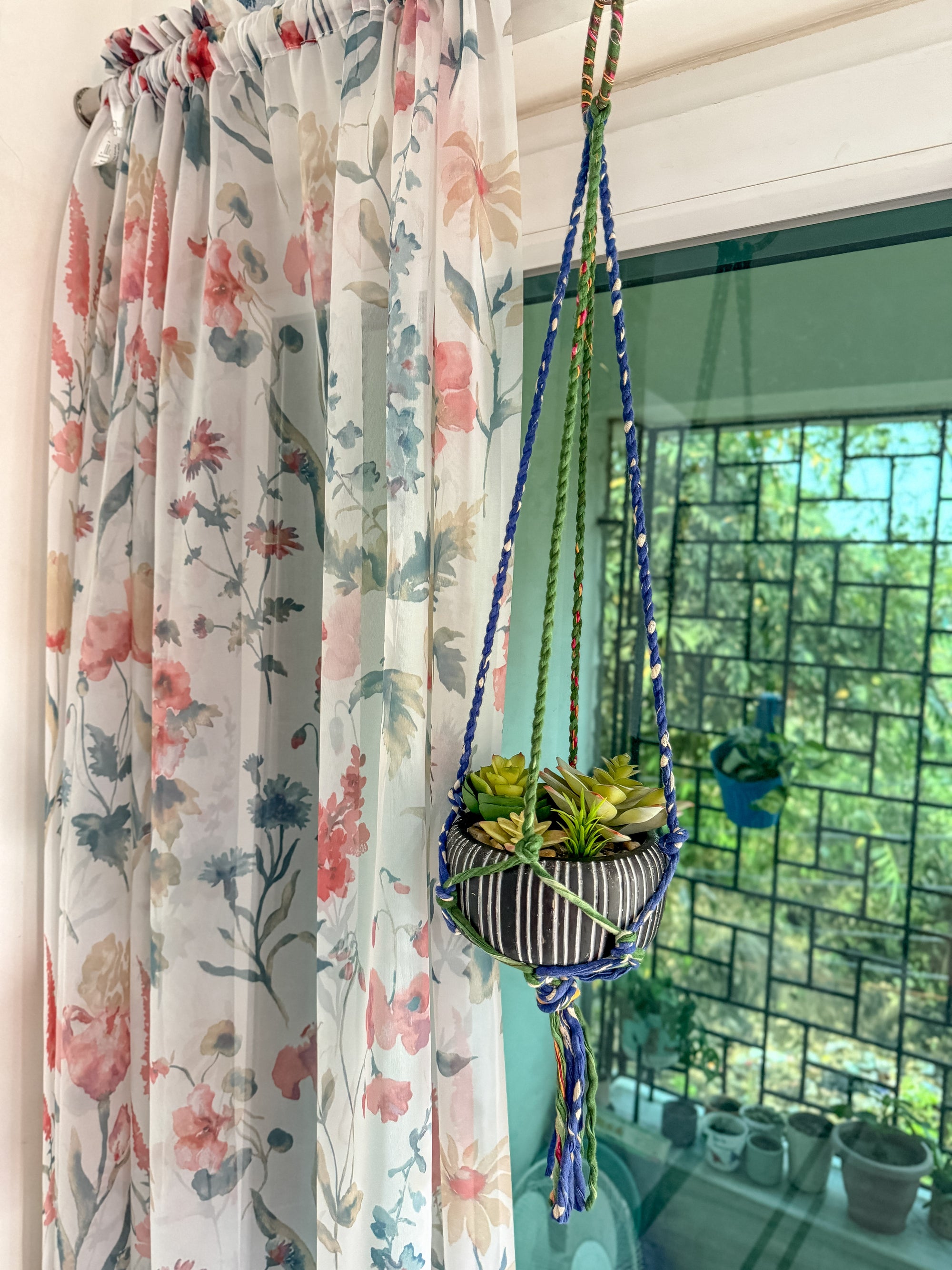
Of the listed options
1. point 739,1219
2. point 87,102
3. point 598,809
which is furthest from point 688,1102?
point 87,102

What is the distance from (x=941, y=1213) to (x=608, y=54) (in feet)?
3.89

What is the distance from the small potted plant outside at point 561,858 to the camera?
580 mm

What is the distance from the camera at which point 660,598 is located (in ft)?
3.14

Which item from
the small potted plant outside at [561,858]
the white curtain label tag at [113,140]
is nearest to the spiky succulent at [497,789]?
the small potted plant outside at [561,858]

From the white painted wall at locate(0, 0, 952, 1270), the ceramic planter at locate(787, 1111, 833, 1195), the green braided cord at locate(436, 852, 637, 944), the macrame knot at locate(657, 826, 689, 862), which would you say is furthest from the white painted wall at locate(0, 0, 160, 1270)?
the ceramic planter at locate(787, 1111, 833, 1195)

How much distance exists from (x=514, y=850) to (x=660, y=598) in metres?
0.46

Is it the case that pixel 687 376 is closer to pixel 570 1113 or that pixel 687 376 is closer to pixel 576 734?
pixel 576 734

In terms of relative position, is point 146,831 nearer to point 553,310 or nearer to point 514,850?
point 514,850

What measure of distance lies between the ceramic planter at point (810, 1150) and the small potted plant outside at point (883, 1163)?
2cm

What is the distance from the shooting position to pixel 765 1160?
93cm

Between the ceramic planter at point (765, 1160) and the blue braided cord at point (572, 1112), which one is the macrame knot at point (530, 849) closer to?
the blue braided cord at point (572, 1112)

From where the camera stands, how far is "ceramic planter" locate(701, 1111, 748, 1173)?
95cm

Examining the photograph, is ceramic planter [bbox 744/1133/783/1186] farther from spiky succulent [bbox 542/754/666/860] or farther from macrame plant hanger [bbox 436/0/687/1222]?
spiky succulent [bbox 542/754/666/860]

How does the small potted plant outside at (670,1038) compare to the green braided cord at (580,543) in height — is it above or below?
below
